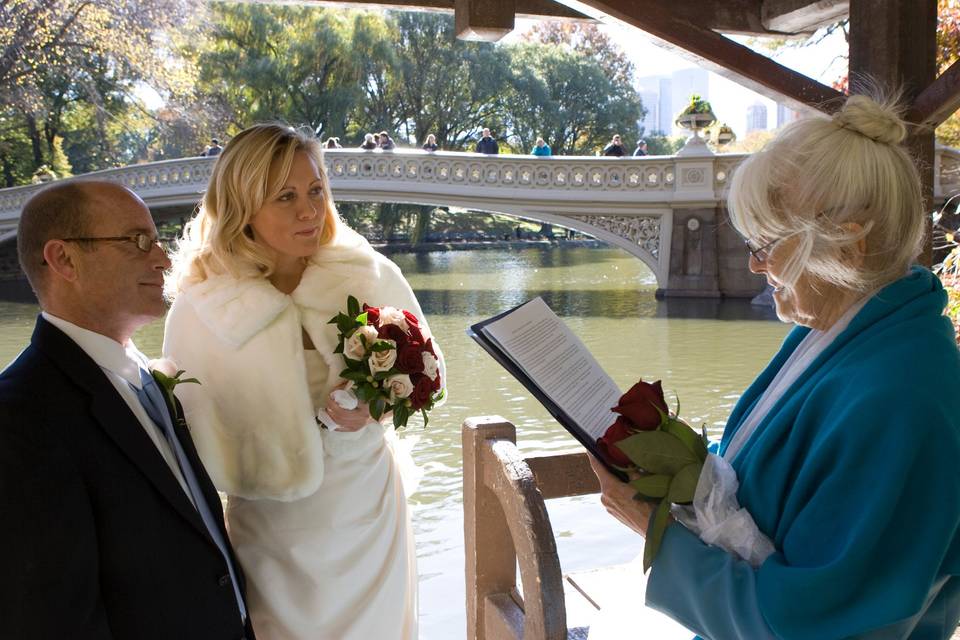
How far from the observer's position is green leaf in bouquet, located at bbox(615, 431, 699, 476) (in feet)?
4.68

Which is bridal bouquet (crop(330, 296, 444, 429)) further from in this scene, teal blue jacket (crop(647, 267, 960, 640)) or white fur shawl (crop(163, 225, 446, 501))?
teal blue jacket (crop(647, 267, 960, 640))

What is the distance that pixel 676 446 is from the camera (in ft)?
4.75

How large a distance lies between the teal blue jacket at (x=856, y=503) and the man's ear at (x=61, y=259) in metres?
1.17

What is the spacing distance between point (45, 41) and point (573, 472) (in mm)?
24137

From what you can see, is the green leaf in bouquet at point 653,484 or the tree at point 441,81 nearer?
the green leaf in bouquet at point 653,484

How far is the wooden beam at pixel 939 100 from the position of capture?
9.52 feet

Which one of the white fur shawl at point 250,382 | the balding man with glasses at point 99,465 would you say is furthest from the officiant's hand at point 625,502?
the white fur shawl at point 250,382

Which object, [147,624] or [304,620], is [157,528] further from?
[304,620]

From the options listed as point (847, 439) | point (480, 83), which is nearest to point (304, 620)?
point (847, 439)

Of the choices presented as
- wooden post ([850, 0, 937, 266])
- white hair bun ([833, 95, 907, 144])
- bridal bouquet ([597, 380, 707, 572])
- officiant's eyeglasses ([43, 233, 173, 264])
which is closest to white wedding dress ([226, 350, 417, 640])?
officiant's eyeglasses ([43, 233, 173, 264])

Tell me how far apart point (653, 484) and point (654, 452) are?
5cm

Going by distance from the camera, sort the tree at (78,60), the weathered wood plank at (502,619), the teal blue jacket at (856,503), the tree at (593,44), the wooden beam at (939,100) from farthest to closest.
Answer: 1. the tree at (593,44)
2. the tree at (78,60)
3. the wooden beam at (939,100)
4. the weathered wood plank at (502,619)
5. the teal blue jacket at (856,503)

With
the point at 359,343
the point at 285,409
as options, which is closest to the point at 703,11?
the point at 359,343

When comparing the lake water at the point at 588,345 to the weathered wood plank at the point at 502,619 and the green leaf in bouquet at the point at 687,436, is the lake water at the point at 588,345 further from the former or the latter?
the green leaf in bouquet at the point at 687,436
